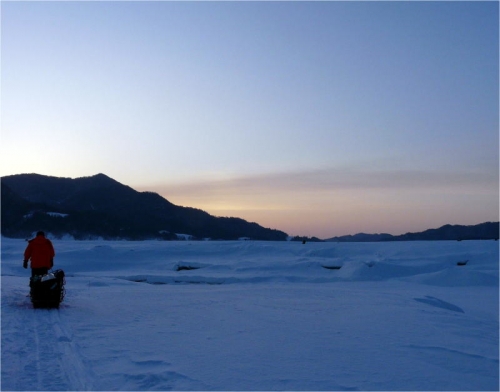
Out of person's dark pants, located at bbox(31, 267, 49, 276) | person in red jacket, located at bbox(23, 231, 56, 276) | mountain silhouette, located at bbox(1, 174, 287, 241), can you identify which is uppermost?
mountain silhouette, located at bbox(1, 174, 287, 241)

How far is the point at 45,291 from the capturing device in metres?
11.5

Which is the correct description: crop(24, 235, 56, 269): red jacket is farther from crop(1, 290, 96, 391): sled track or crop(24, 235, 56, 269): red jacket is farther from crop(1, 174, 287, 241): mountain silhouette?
crop(1, 174, 287, 241): mountain silhouette

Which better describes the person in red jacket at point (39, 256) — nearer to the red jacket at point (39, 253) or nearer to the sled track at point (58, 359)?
the red jacket at point (39, 253)

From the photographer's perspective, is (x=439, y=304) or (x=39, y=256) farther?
(x=439, y=304)

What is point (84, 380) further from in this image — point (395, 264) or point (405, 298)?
point (395, 264)

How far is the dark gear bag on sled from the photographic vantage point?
11.5 meters

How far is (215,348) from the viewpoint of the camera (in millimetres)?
8039

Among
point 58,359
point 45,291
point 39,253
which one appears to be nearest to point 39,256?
point 39,253

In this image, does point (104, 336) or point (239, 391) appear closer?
point (239, 391)

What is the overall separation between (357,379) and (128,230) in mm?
101835

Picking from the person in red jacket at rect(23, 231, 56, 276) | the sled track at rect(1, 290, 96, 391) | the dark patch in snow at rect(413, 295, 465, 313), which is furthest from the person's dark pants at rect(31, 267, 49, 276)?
the dark patch in snow at rect(413, 295, 465, 313)

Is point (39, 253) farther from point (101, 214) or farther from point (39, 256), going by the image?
point (101, 214)

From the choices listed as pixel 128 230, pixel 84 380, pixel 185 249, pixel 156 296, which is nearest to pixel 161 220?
pixel 128 230

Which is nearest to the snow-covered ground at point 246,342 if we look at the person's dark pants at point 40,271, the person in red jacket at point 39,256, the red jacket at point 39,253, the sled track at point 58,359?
the sled track at point 58,359
